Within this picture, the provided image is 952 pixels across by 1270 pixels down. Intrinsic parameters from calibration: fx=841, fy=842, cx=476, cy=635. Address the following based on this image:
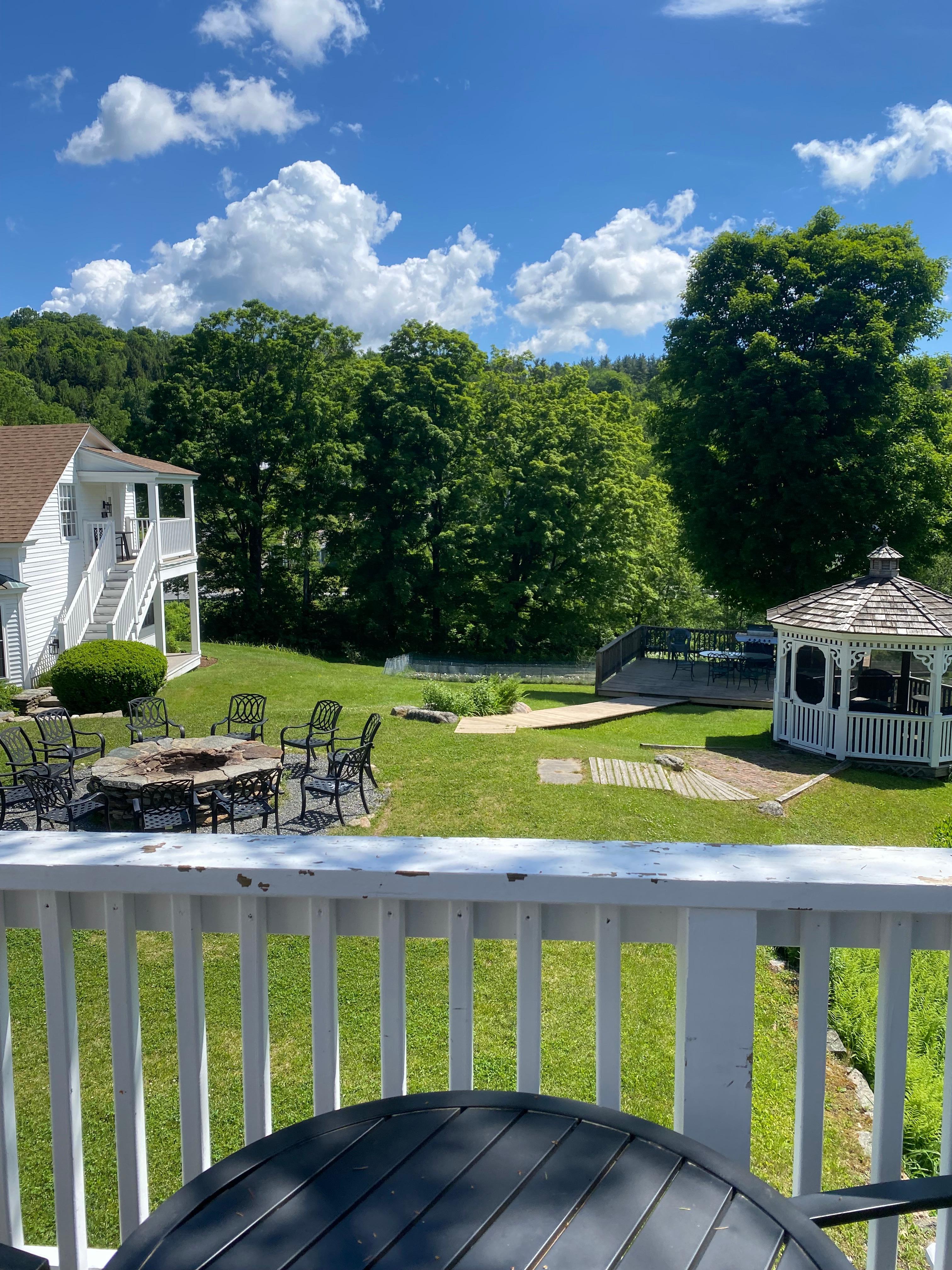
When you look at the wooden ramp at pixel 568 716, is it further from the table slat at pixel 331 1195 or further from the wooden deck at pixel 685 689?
the table slat at pixel 331 1195

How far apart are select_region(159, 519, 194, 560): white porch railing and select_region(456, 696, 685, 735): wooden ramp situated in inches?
432

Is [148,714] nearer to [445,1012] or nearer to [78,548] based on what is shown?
[78,548]

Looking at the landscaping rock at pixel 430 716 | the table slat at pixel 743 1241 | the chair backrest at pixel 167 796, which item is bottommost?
the landscaping rock at pixel 430 716

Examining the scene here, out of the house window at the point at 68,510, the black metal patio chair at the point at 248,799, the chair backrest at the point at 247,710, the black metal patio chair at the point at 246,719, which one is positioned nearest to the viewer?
the black metal patio chair at the point at 248,799

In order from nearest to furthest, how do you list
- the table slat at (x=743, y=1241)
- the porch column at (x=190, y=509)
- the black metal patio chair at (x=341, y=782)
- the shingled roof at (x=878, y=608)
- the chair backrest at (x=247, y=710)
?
the table slat at (x=743, y=1241) < the black metal patio chair at (x=341, y=782) < the chair backrest at (x=247, y=710) < the shingled roof at (x=878, y=608) < the porch column at (x=190, y=509)

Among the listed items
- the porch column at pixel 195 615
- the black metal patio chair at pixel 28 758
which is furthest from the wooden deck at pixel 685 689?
the black metal patio chair at pixel 28 758

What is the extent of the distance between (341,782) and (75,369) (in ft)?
178

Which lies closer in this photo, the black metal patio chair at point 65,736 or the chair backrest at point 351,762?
the chair backrest at point 351,762

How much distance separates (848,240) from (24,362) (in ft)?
166

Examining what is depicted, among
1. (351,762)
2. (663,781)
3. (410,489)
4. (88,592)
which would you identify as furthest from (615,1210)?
(410,489)

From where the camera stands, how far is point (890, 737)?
1520 centimetres

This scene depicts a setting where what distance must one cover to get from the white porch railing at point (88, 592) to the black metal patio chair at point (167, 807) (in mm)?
10881

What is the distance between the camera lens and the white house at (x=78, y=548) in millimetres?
18500

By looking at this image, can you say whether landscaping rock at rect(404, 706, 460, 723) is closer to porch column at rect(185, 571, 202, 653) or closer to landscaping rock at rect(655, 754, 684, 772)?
landscaping rock at rect(655, 754, 684, 772)
